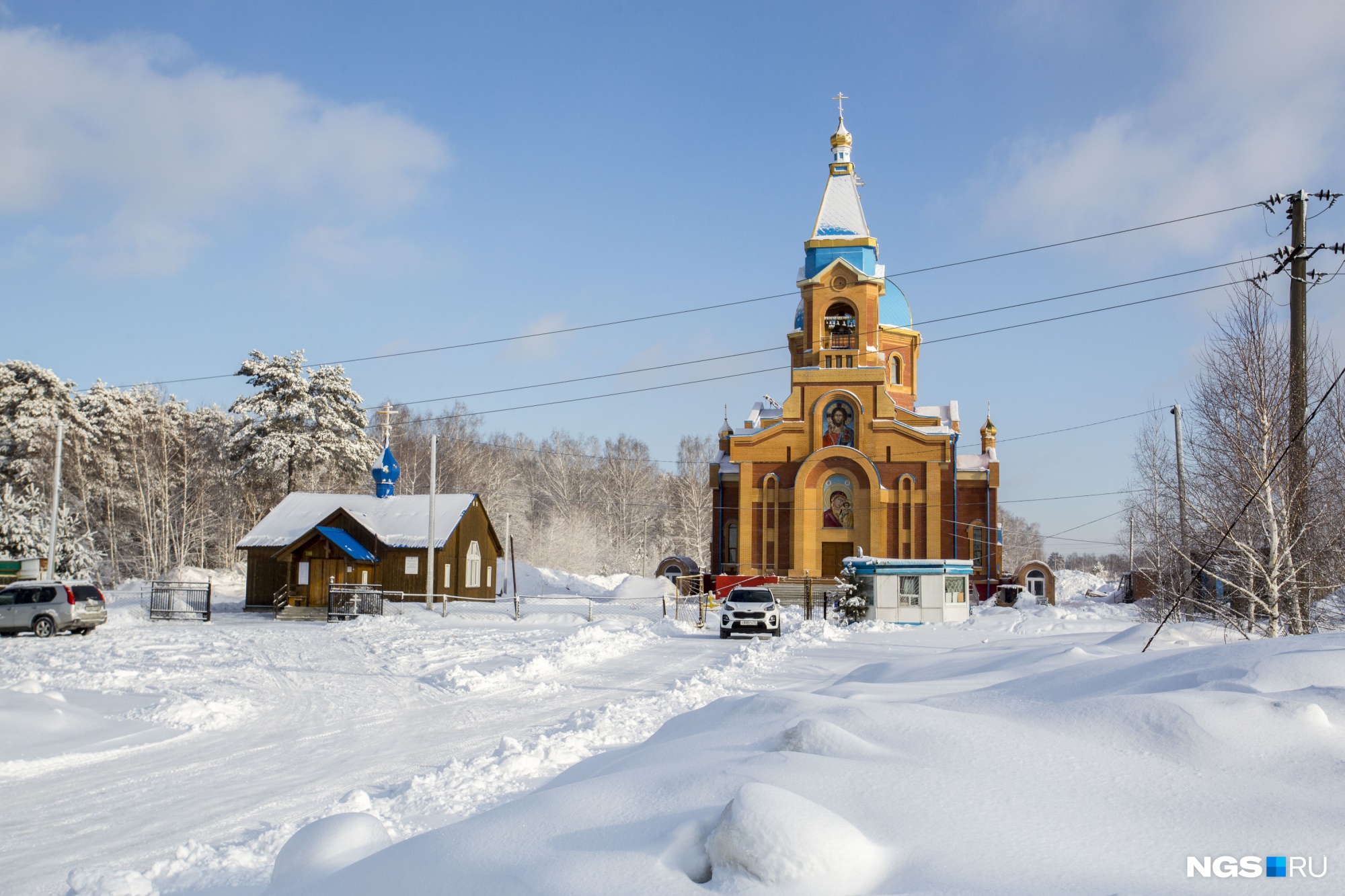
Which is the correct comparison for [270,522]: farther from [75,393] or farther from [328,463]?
[75,393]

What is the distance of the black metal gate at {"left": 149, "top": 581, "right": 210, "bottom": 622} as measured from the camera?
33.6 meters

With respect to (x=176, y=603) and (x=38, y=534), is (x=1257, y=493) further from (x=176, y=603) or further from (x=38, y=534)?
(x=38, y=534)

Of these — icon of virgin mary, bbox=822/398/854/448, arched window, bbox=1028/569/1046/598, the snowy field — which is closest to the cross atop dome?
icon of virgin mary, bbox=822/398/854/448

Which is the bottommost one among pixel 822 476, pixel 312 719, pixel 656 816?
pixel 312 719

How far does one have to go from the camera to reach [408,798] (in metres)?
7.94

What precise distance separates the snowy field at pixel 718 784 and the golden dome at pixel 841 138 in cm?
4505

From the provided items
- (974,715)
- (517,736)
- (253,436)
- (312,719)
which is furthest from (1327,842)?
(253,436)

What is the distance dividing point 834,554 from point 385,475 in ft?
75.0

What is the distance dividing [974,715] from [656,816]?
7.30ft

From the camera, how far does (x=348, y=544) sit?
125ft

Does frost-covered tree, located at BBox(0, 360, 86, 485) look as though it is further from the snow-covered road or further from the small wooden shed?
the snow-covered road

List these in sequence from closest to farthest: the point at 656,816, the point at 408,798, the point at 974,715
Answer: the point at 656,816 → the point at 974,715 → the point at 408,798

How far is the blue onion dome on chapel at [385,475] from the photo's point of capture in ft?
142

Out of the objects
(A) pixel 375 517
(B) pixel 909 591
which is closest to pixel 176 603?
(A) pixel 375 517
